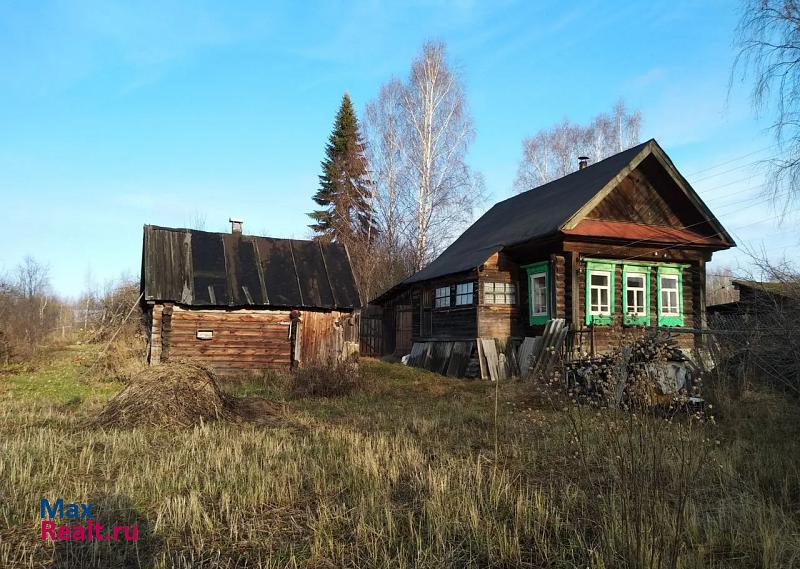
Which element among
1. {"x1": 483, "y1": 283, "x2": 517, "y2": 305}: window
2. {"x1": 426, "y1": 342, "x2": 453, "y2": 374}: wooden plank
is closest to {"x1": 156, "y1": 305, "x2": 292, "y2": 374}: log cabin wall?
{"x1": 426, "y1": 342, "x2": 453, "y2": 374}: wooden plank

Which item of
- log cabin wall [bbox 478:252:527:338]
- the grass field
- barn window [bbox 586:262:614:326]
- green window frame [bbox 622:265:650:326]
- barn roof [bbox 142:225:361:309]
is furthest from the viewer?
log cabin wall [bbox 478:252:527:338]

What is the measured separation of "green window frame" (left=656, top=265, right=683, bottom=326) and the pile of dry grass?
13346 mm

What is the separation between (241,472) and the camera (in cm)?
538

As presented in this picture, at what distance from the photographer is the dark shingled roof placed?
53.6 ft

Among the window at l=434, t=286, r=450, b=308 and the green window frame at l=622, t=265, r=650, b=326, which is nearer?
the green window frame at l=622, t=265, r=650, b=326

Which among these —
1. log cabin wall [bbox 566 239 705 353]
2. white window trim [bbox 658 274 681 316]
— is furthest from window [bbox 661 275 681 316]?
log cabin wall [bbox 566 239 705 353]

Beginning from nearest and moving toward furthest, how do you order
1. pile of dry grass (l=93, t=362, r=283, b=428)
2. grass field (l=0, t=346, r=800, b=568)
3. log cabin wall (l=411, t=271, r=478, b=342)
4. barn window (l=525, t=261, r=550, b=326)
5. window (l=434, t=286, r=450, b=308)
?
grass field (l=0, t=346, r=800, b=568)
pile of dry grass (l=93, t=362, r=283, b=428)
barn window (l=525, t=261, r=550, b=326)
log cabin wall (l=411, t=271, r=478, b=342)
window (l=434, t=286, r=450, b=308)

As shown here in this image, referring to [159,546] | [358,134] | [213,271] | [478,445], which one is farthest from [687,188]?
[358,134]

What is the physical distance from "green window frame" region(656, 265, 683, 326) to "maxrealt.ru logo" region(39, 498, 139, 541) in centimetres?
1669

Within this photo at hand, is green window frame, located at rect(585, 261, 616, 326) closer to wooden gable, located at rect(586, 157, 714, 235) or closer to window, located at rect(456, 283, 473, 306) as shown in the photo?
wooden gable, located at rect(586, 157, 714, 235)

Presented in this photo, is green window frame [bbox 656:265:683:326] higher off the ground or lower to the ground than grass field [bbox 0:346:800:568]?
higher

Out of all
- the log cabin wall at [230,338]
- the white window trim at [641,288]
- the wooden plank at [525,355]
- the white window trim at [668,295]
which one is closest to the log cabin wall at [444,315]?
the wooden plank at [525,355]

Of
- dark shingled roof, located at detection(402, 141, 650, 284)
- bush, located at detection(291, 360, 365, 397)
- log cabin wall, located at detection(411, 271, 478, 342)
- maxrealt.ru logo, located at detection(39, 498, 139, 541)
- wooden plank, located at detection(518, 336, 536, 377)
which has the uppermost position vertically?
dark shingled roof, located at detection(402, 141, 650, 284)

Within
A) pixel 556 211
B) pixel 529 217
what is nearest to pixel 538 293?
pixel 556 211
